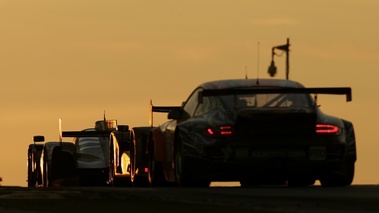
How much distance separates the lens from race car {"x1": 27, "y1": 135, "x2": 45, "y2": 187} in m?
36.9

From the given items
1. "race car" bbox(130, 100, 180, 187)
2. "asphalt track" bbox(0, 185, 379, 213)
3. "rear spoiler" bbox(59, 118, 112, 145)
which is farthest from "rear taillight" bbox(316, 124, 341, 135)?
"rear spoiler" bbox(59, 118, 112, 145)

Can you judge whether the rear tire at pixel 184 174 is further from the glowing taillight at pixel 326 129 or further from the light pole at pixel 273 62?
the light pole at pixel 273 62

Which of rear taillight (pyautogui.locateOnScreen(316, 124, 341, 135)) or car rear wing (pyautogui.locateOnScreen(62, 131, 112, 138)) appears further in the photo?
car rear wing (pyautogui.locateOnScreen(62, 131, 112, 138))

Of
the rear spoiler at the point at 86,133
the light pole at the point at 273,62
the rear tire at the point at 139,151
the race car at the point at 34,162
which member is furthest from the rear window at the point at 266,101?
the light pole at the point at 273,62

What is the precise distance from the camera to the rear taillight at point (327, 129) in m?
18.9

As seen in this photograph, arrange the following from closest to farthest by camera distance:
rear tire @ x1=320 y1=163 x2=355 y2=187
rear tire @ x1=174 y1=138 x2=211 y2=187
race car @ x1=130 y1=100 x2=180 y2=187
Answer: rear tire @ x1=174 y1=138 x2=211 y2=187 < rear tire @ x1=320 y1=163 x2=355 y2=187 < race car @ x1=130 y1=100 x2=180 y2=187

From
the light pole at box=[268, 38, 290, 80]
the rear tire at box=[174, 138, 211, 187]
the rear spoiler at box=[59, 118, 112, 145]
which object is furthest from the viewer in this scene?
the light pole at box=[268, 38, 290, 80]

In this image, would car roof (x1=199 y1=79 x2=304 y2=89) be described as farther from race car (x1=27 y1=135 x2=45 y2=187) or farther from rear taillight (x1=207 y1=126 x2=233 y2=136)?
race car (x1=27 y1=135 x2=45 y2=187)

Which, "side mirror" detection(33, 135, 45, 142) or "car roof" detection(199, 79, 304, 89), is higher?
"car roof" detection(199, 79, 304, 89)

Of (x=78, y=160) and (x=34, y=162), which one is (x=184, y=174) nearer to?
(x=78, y=160)

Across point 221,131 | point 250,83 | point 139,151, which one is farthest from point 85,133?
point 221,131

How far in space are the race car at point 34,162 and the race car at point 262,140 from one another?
17517 millimetres

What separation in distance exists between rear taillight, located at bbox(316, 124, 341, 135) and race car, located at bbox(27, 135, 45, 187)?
18082 mm

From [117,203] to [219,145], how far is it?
18.9 ft
